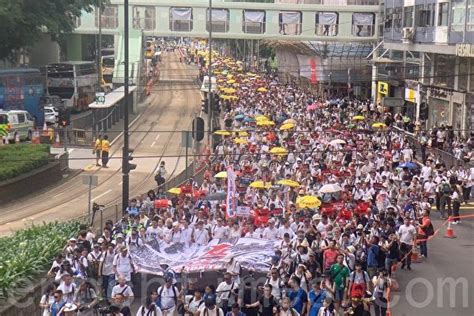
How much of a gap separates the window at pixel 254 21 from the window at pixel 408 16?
43.5 feet

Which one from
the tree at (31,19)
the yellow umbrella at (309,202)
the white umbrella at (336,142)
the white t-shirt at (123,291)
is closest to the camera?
the white t-shirt at (123,291)

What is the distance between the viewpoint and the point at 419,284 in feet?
61.0

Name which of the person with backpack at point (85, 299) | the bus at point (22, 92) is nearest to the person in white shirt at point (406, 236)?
the person with backpack at point (85, 299)

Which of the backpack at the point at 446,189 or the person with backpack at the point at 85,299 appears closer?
the person with backpack at the point at 85,299

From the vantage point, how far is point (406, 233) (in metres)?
19.4

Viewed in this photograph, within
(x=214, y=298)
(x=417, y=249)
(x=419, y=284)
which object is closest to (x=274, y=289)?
(x=214, y=298)

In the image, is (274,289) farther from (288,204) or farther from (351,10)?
(351,10)

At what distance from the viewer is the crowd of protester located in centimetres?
1452

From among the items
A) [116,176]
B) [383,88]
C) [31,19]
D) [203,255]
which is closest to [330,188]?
[203,255]

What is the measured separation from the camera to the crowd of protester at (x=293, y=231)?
14.5 m

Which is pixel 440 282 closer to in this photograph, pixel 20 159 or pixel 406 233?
pixel 406 233

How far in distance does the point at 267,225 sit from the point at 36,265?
5076 millimetres

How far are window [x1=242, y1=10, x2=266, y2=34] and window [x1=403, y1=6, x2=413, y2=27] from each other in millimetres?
13253

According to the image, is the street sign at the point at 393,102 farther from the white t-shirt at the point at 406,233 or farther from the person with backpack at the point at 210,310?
the person with backpack at the point at 210,310
